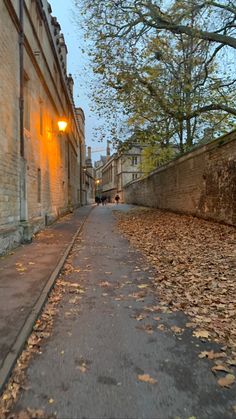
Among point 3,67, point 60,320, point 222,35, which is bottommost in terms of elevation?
point 60,320

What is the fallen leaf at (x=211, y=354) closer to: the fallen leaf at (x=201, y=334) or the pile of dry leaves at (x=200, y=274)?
the pile of dry leaves at (x=200, y=274)

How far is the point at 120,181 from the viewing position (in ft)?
214

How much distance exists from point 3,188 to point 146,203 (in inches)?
912

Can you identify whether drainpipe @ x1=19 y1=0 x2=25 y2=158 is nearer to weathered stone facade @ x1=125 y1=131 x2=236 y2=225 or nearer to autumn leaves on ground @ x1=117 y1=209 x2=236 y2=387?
autumn leaves on ground @ x1=117 y1=209 x2=236 y2=387

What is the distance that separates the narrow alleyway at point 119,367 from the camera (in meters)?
2.61

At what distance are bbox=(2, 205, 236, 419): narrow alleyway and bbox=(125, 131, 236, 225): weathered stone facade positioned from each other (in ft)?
25.3

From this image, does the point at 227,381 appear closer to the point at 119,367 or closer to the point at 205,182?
the point at 119,367

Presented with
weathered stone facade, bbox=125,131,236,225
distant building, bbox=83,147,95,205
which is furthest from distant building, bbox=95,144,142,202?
weathered stone facade, bbox=125,131,236,225

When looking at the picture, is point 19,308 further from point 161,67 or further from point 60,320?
point 161,67

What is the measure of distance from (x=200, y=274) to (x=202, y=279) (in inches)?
13.2

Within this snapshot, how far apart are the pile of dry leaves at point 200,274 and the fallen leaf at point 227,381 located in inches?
18.8

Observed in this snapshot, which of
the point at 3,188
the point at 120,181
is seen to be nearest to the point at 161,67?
the point at 3,188

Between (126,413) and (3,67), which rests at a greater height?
(3,67)

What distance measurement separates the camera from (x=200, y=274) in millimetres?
6547
